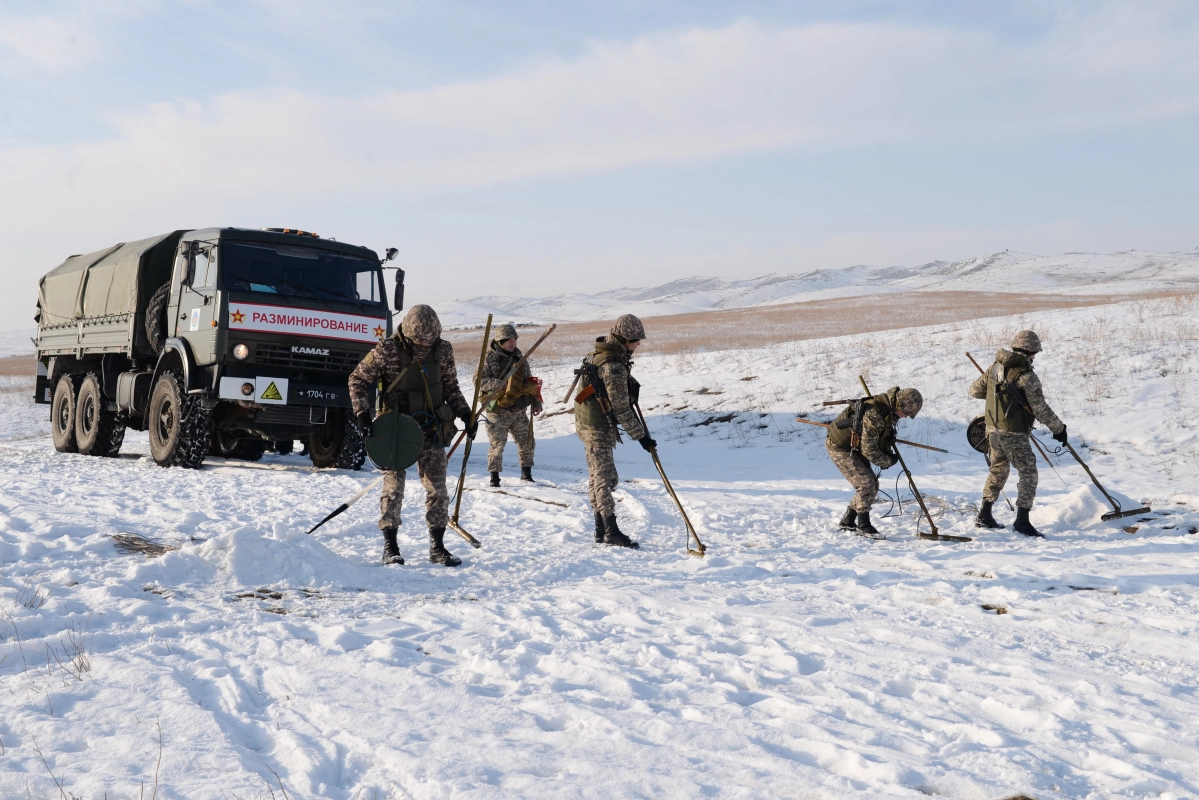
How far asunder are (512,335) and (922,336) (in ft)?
42.4

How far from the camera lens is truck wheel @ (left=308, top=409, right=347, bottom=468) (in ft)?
42.3

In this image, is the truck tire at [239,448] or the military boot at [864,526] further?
the truck tire at [239,448]

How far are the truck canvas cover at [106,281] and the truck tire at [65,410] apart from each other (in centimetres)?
106

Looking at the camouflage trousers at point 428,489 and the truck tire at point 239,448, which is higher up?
the camouflage trousers at point 428,489

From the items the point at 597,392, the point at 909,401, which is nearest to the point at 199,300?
the point at 597,392

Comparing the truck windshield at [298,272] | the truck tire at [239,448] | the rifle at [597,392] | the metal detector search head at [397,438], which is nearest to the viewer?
the metal detector search head at [397,438]

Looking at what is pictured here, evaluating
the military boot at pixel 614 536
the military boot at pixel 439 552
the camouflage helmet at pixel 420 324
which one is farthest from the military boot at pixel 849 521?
the camouflage helmet at pixel 420 324

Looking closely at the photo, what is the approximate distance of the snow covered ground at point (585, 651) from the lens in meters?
3.32

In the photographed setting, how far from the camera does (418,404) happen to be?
710 centimetres

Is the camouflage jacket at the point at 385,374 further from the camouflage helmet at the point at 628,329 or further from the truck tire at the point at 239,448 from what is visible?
the truck tire at the point at 239,448

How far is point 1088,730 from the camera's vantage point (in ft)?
12.2

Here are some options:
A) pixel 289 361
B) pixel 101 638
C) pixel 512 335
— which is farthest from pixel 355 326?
pixel 101 638

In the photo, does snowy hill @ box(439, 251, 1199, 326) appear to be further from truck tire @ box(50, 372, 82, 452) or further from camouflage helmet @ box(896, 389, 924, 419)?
camouflage helmet @ box(896, 389, 924, 419)

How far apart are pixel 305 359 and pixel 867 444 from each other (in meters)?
6.98
